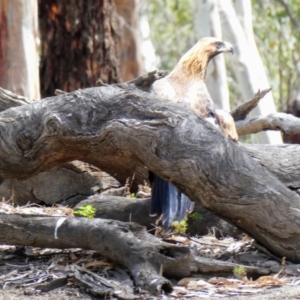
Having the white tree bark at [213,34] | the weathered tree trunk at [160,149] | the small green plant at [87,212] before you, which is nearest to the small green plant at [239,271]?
the weathered tree trunk at [160,149]

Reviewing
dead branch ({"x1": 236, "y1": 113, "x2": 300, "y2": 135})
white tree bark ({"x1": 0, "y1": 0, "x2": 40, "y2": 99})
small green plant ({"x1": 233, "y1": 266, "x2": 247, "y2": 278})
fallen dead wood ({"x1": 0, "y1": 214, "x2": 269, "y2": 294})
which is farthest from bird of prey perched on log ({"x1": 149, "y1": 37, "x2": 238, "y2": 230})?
white tree bark ({"x1": 0, "y1": 0, "x2": 40, "y2": 99})

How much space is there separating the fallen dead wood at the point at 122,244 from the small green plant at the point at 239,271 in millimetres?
26

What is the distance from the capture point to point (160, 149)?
14.3 feet

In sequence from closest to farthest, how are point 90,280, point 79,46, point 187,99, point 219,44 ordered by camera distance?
point 90,280, point 187,99, point 219,44, point 79,46

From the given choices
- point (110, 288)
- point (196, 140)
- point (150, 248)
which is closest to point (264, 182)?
point (196, 140)

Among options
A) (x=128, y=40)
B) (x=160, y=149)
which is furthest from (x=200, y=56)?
(x=128, y=40)

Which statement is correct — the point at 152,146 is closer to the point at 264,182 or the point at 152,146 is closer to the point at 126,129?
the point at 126,129

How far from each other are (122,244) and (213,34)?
9622 millimetres

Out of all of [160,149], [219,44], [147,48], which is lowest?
[160,149]

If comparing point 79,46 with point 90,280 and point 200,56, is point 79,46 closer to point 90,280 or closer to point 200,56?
point 200,56

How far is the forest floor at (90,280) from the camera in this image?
3.91 m

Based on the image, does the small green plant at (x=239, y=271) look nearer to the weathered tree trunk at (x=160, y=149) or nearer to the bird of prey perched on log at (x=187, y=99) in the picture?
the weathered tree trunk at (x=160, y=149)

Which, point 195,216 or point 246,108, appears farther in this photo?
point 246,108

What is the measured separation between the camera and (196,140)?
14.2 feet
